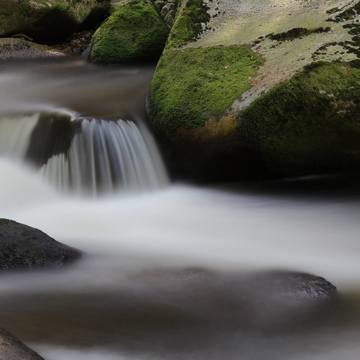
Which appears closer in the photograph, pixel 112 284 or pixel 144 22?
pixel 112 284

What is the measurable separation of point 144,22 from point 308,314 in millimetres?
7639

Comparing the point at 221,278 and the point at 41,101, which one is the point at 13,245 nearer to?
the point at 221,278

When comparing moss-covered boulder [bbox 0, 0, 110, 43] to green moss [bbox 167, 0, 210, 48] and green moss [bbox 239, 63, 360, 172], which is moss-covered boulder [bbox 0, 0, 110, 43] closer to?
green moss [bbox 167, 0, 210, 48]

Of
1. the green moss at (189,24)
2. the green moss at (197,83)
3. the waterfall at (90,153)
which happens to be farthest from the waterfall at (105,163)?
the green moss at (189,24)

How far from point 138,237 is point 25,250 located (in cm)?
135

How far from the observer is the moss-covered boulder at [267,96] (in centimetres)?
597

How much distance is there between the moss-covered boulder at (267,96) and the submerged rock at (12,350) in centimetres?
348

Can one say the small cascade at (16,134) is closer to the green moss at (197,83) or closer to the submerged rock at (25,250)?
the green moss at (197,83)

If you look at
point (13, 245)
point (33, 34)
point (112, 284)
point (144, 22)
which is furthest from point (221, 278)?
point (33, 34)

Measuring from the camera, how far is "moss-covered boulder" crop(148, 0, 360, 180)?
5.97m

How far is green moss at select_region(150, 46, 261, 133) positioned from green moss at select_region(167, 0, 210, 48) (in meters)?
0.23

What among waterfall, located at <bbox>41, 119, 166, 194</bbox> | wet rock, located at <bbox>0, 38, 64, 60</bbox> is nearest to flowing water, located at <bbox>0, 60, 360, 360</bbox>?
waterfall, located at <bbox>41, 119, 166, 194</bbox>

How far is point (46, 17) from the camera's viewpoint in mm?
12188

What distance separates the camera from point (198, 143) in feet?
21.0
